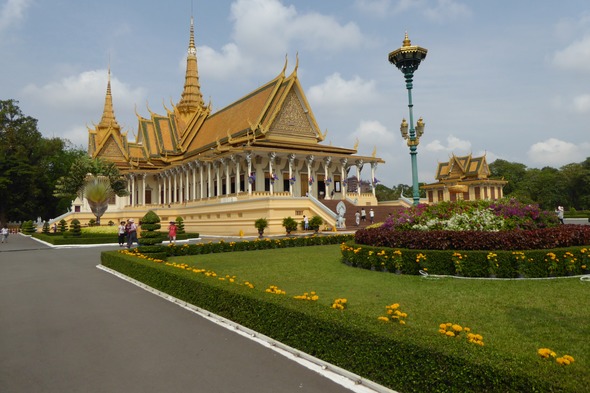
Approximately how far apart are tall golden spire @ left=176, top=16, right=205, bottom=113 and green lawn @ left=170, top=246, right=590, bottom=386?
42557 millimetres

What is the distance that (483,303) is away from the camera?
251 inches

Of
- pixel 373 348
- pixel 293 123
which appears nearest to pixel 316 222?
pixel 293 123

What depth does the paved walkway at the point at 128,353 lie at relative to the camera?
391 cm

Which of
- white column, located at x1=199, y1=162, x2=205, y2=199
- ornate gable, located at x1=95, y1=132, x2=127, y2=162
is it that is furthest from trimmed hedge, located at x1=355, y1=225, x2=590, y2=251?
ornate gable, located at x1=95, y1=132, x2=127, y2=162

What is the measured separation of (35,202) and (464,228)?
6281cm

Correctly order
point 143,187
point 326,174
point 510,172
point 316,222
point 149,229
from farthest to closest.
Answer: point 510,172 → point 143,187 → point 326,174 → point 316,222 → point 149,229

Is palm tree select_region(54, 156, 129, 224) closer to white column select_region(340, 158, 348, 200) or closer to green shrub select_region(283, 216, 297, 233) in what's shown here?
green shrub select_region(283, 216, 297, 233)

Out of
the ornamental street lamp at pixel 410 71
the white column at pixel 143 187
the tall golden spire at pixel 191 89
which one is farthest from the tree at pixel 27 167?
the ornamental street lamp at pixel 410 71

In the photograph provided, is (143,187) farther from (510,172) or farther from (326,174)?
(510,172)

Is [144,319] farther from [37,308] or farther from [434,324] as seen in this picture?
[434,324]

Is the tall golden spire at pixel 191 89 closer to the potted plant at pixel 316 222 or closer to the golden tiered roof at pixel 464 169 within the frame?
the potted plant at pixel 316 222

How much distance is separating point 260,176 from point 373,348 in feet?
97.0

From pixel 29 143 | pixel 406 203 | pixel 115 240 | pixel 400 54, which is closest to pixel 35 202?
pixel 29 143

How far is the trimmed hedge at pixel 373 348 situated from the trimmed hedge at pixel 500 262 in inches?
181
